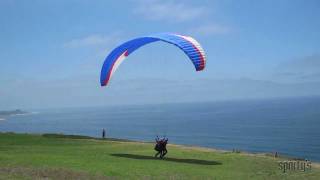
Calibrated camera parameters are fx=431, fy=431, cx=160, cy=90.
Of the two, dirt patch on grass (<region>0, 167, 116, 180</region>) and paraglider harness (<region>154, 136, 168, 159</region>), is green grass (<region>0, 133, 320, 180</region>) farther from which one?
paraglider harness (<region>154, 136, 168, 159</region>)

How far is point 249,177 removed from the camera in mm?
21891

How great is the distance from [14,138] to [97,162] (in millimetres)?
18280

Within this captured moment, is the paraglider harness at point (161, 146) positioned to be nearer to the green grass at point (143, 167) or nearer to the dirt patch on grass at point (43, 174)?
the green grass at point (143, 167)

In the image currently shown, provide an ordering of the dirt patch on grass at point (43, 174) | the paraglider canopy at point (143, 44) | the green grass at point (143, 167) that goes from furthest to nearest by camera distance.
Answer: the paraglider canopy at point (143, 44) → the green grass at point (143, 167) → the dirt patch on grass at point (43, 174)

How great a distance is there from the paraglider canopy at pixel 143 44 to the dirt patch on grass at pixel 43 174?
32.4ft

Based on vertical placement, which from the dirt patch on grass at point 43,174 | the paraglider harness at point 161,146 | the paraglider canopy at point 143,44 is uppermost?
the paraglider canopy at point 143,44

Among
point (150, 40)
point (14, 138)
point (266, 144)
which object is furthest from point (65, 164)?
point (266, 144)

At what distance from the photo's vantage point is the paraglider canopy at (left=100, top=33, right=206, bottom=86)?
25719 millimetres

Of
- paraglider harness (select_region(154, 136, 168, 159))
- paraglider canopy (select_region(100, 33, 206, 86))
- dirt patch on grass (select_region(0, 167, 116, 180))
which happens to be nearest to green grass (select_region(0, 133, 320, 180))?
dirt patch on grass (select_region(0, 167, 116, 180))

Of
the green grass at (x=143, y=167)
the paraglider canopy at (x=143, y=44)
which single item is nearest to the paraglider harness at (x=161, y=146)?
the green grass at (x=143, y=167)

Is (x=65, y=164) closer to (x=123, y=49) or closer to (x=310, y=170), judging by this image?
(x=123, y=49)

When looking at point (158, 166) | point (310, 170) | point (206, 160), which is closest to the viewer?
point (158, 166)

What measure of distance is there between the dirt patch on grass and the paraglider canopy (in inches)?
389

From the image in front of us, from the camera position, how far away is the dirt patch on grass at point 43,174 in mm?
18328
